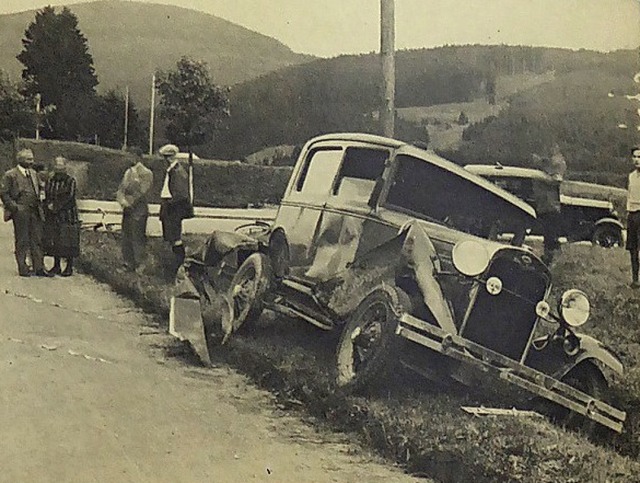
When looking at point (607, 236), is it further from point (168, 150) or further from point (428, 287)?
point (168, 150)

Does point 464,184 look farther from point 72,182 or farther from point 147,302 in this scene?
point 72,182

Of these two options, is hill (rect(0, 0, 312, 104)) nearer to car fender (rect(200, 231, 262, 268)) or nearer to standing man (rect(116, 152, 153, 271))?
standing man (rect(116, 152, 153, 271))

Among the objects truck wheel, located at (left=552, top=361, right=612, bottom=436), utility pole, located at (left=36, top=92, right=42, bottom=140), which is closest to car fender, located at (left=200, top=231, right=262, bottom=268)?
utility pole, located at (left=36, top=92, right=42, bottom=140)

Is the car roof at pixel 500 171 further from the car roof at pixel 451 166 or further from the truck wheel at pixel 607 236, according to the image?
the truck wheel at pixel 607 236

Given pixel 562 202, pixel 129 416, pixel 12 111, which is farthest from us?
pixel 12 111

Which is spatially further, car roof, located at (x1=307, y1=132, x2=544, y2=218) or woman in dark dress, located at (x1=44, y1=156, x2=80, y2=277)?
woman in dark dress, located at (x1=44, y1=156, x2=80, y2=277)

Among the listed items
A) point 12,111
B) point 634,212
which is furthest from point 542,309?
point 12,111
